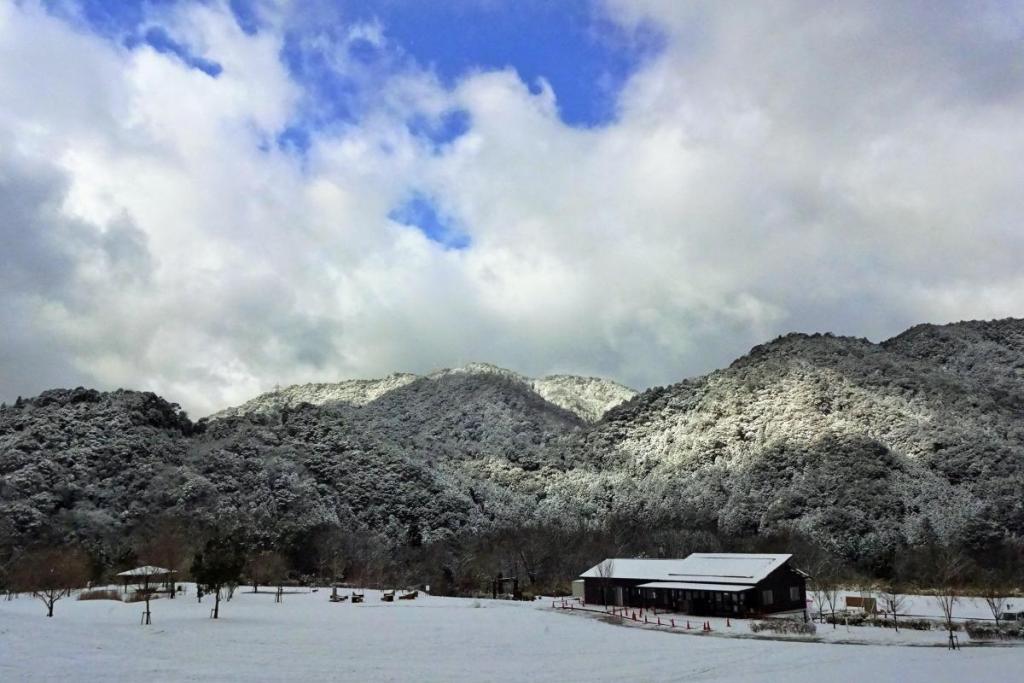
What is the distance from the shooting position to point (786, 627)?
39.2 meters

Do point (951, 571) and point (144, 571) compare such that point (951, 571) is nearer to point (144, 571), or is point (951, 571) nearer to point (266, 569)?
point (266, 569)

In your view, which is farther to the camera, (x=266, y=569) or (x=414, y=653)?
(x=266, y=569)

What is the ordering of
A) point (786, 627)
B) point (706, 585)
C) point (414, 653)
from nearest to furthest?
1. point (414, 653)
2. point (786, 627)
3. point (706, 585)

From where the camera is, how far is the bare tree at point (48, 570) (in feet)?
187

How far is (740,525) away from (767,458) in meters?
15.0

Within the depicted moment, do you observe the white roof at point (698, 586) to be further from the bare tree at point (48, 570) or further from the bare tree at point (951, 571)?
the bare tree at point (48, 570)

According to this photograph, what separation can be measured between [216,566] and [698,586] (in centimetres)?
3111

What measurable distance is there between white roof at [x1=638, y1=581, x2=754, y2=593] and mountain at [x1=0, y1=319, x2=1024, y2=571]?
2790 centimetres

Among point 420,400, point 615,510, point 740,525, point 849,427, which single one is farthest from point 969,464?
point 420,400

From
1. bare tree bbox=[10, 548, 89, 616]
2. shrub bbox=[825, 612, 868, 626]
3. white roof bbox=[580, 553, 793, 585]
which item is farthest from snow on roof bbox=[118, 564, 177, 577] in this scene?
shrub bbox=[825, 612, 868, 626]

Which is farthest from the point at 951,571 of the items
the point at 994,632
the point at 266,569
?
the point at 266,569

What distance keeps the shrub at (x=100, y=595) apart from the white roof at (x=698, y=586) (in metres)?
38.5

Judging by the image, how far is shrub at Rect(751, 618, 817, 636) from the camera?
38188 millimetres

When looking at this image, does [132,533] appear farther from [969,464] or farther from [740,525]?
[969,464]
